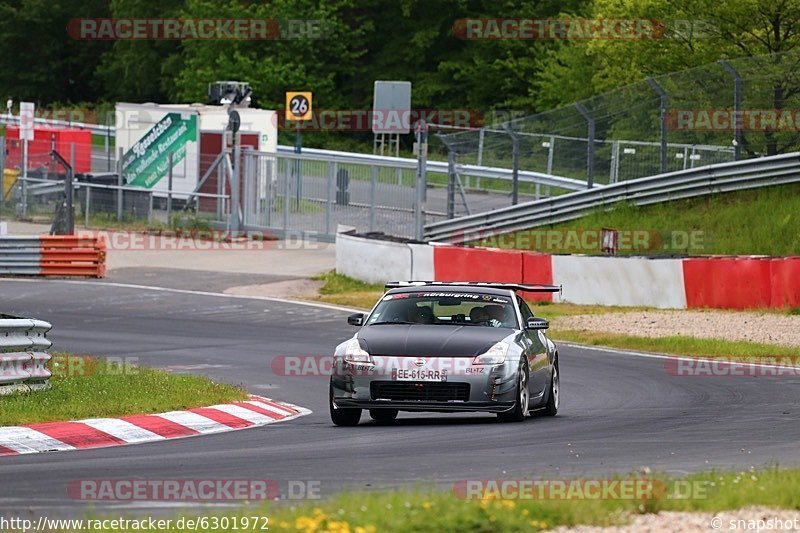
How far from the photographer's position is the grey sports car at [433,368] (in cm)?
1340

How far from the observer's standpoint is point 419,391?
13.4 meters

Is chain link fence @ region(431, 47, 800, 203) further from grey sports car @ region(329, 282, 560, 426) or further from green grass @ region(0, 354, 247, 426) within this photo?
grey sports car @ region(329, 282, 560, 426)

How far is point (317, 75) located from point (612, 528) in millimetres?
62574

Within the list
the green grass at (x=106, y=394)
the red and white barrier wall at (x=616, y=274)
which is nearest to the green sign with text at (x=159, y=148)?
the red and white barrier wall at (x=616, y=274)

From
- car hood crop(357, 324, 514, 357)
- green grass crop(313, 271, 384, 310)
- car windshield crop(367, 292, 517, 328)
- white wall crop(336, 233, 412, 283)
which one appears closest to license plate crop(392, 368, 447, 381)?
car hood crop(357, 324, 514, 357)

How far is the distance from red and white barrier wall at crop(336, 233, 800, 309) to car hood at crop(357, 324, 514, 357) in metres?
11.7

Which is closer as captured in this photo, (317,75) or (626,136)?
(626,136)

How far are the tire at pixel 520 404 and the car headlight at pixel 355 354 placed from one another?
1.31m

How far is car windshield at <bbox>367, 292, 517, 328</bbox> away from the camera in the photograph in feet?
47.6

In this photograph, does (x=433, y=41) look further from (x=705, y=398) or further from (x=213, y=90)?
(x=705, y=398)

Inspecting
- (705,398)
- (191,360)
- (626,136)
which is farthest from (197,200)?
(705,398)

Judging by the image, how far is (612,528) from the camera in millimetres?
7867

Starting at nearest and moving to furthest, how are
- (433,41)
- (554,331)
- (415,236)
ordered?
(554,331) → (415,236) → (433,41)

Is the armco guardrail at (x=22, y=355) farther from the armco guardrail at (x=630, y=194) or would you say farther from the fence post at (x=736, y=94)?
the armco guardrail at (x=630, y=194)
